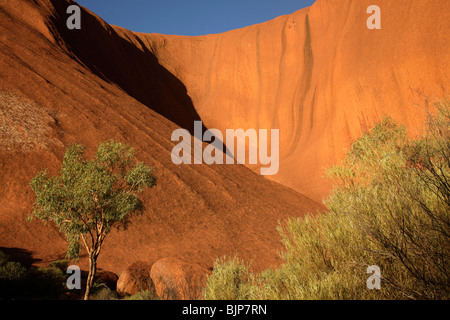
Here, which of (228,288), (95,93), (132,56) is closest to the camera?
(228,288)

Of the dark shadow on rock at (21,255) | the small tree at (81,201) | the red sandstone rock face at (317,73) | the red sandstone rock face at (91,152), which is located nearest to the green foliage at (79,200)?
the small tree at (81,201)

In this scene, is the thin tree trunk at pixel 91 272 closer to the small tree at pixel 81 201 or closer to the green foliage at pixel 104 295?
the small tree at pixel 81 201

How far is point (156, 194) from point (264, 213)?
24.0ft

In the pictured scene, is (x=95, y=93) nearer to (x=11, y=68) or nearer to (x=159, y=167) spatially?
(x=11, y=68)

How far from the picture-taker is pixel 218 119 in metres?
48.8

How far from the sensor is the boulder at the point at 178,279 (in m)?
7.23

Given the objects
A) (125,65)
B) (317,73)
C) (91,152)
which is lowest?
(91,152)

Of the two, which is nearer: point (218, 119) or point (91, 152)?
point (91, 152)

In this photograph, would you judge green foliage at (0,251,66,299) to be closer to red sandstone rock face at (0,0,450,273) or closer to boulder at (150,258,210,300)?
red sandstone rock face at (0,0,450,273)

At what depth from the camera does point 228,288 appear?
531cm

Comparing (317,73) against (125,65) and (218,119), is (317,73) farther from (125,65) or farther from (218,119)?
(125,65)

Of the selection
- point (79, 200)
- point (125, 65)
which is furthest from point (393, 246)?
point (125, 65)

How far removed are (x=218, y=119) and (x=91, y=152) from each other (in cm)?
3242

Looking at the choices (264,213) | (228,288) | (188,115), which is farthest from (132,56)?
(228,288)
